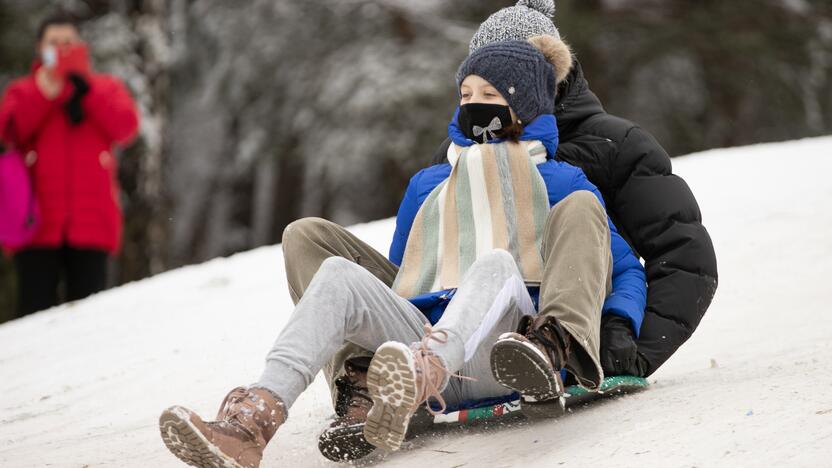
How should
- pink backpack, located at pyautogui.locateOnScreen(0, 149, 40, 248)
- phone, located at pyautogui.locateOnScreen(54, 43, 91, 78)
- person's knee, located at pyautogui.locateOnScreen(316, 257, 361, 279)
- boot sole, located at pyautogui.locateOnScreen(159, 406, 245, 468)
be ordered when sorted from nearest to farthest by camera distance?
boot sole, located at pyautogui.locateOnScreen(159, 406, 245, 468), person's knee, located at pyautogui.locateOnScreen(316, 257, 361, 279), pink backpack, located at pyautogui.locateOnScreen(0, 149, 40, 248), phone, located at pyautogui.locateOnScreen(54, 43, 91, 78)

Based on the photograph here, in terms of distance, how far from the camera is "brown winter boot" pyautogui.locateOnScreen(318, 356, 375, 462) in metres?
2.74

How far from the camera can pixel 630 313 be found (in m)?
2.98

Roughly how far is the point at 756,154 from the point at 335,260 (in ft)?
15.1

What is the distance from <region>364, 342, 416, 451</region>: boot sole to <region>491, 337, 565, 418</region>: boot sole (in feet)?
0.66

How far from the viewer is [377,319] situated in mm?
2764

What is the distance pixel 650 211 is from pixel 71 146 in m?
4.01

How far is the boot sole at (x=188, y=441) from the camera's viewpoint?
7.72 feet

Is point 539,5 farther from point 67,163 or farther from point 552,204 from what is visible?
point 67,163

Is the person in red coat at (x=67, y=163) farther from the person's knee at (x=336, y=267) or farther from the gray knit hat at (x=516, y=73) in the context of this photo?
the person's knee at (x=336, y=267)

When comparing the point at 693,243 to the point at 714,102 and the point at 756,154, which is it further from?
the point at 714,102

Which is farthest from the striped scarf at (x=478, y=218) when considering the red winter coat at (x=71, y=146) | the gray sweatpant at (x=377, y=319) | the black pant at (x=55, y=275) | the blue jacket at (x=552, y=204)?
the black pant at (x=55, y=275)

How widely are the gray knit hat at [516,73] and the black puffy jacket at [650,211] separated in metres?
0.28

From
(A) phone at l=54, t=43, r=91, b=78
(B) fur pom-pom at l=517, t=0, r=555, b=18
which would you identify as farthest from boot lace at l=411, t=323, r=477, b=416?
(A) phone at l=54, t=43, r=91, b=78

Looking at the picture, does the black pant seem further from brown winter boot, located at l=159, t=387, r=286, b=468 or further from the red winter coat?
brown winter boot, located at l=159, t=387, r=286, b=468
